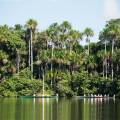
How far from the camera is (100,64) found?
110m

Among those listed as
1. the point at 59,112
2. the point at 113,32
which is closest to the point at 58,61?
the point at 113,32

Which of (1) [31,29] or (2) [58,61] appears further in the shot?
(1) [31,29]

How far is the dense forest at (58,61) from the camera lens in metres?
106

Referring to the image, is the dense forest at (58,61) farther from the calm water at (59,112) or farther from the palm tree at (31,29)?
the calm water at (59,112)

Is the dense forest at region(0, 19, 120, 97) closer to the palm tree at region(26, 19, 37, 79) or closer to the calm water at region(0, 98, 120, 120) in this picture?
the palm tree at region(26, 19, 37, 79)

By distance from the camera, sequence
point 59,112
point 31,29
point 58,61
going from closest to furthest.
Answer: point 59,112
point 58,61
point 31,29

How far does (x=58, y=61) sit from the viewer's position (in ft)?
354

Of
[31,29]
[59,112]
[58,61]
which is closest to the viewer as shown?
[59,112]

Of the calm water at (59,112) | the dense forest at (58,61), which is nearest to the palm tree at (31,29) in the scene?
the dense forest at (58,61)

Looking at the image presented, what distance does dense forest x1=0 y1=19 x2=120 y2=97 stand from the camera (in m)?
106

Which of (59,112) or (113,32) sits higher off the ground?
(113,32)

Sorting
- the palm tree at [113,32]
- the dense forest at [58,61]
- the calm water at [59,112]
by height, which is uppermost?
the palm tree at [113,32]

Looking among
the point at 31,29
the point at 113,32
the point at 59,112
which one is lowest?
the point at 59,112

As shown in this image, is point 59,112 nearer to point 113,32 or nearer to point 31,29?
point 113,32
